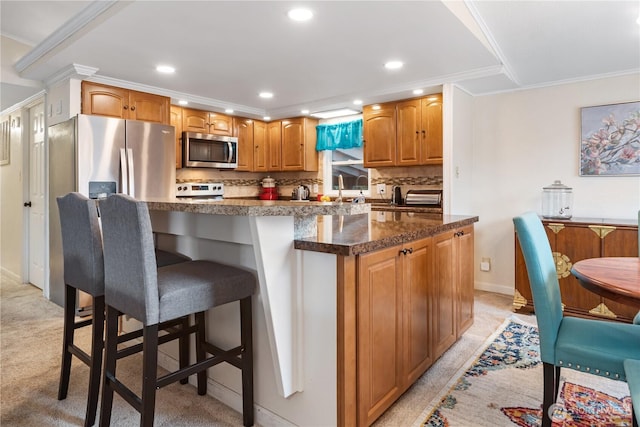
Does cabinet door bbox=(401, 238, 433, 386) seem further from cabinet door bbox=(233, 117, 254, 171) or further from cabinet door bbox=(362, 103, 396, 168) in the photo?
cabinet door bbox=(233, 117, 254, 171)

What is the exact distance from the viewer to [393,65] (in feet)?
10.7

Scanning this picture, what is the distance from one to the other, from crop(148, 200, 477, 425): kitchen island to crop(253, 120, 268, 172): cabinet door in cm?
363

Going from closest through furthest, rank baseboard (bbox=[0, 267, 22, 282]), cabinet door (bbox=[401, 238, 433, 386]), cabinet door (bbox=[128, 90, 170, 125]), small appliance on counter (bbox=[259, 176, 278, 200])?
cabinet door (bbox=[401, 238, 433, 386]), cabinet door (bbox=[128, 90, 170, 125]), baseboard (bbox=[0, 267, 22, 282]), small appliance on counter (bbox=[259, 176, 278, 200])

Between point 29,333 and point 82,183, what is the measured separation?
1.27 m

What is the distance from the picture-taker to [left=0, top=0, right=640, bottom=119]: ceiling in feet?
7.66

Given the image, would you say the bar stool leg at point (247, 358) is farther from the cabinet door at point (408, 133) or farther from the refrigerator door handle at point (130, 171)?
the cabinet door at point (408, 133)

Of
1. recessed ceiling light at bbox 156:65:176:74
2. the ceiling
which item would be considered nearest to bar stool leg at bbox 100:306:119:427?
the ceiling

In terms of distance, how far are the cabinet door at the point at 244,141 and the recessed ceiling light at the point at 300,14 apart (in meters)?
3.08

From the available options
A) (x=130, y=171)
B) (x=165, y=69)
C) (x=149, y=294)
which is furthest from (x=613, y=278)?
(x=130, y=171)

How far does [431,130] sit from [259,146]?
260cm

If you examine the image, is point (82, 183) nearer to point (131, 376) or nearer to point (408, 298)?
point (131, 376)

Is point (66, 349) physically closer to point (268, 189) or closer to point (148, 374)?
point (148, 374)

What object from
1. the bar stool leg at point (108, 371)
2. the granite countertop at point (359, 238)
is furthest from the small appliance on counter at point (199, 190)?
the bar stool leg at point (108, 371)

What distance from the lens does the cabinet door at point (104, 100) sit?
349 centimetres
